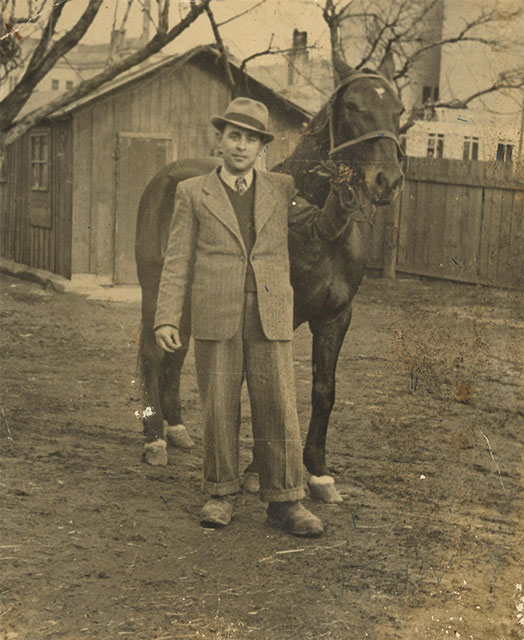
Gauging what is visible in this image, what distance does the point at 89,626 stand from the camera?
9.87ft

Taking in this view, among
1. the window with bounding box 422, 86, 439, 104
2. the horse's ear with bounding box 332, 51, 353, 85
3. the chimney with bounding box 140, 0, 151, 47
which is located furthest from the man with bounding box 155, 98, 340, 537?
the window with bounding box 422, 86, 439, 104

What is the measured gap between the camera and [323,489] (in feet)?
13.3

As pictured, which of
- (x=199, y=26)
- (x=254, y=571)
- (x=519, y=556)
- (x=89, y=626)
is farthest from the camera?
(x=199, y=26)

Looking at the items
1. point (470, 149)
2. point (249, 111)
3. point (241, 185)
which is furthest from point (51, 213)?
point (249, 111)

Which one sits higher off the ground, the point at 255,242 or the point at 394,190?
the point at 394,190

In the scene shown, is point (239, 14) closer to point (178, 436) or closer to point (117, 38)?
point (117, 38)

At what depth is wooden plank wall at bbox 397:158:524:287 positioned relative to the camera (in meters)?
4.55

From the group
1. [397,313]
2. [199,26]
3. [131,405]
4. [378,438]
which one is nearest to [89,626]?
[378,438]

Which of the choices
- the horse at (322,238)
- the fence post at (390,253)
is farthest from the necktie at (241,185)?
the fence post at (390,253)

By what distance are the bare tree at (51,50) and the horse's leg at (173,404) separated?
1.90 m

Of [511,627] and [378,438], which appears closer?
[511,627]

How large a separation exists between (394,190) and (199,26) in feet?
5.88

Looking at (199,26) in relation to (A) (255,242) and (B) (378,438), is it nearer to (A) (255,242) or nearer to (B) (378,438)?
(A) (255,242)

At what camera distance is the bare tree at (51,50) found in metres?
4.44
